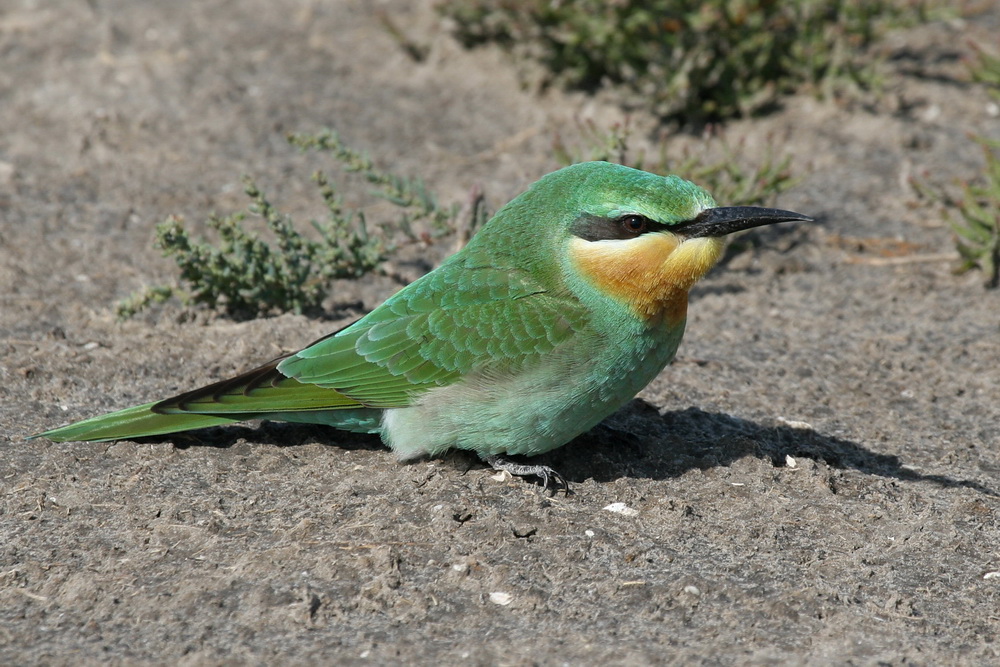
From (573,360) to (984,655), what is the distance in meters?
1.43

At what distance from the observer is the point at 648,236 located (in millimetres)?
3555

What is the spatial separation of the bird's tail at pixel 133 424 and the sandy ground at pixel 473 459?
72 mm

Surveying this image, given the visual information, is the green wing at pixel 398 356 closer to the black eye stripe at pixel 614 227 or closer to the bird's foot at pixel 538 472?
the black eye stripe at pixel 614 227

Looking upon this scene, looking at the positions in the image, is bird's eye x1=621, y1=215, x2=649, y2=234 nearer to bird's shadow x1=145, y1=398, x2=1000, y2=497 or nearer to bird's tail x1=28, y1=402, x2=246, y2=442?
bird's shadow x1=145, y1=398, x2=1000, y2=497

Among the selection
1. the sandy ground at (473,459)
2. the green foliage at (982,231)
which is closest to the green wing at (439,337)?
the sandy ground at (473,459)

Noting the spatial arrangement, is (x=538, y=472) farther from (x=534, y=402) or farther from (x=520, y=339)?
(x=520, y=339)

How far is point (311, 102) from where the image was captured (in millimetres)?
7180

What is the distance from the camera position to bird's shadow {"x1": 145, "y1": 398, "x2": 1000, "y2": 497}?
3893 millimetres

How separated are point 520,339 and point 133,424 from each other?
1.40 m

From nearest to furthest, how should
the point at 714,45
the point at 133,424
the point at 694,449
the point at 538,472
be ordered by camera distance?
the point at 538,472, the point at 133,424, the point at 694,449, the point at 714,45

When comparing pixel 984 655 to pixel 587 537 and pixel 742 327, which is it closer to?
pixel 587 537

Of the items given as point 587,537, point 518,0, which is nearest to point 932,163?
point 518,0

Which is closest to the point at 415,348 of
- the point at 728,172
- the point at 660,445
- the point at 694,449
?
the point at 660,445

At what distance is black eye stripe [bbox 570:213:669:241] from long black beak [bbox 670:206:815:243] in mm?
80
